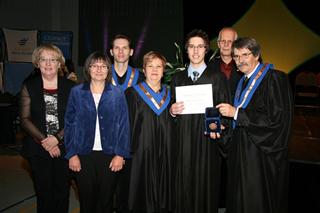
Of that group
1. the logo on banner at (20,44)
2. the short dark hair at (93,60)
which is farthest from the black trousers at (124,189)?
the logo on banner at (20,44)

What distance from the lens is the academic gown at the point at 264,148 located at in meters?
2.82

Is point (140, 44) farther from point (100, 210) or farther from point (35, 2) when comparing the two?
point (100, 210)

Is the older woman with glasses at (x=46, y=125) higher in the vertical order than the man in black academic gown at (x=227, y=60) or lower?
lower

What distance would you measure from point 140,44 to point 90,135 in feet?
20.9

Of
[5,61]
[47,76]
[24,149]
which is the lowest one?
[24,149]

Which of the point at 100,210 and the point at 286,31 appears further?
the point at 286,31

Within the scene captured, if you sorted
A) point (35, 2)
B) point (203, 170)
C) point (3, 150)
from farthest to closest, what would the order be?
1. point (35, 2)
2. point (3, 150)
3. point (203, 170)

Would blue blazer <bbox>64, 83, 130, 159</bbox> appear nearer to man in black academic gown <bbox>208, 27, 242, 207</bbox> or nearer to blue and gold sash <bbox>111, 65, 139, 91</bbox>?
blue and gold sash <bbox>111, 65, 139, 91</bbox>

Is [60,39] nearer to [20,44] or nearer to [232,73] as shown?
[20,44]

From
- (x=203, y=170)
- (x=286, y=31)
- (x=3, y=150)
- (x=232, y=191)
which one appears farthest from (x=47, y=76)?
(x=286, y=31)

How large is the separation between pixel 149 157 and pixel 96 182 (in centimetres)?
57

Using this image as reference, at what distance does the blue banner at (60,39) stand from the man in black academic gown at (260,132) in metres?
7.36

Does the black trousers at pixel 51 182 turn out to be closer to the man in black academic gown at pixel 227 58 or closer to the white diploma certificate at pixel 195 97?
the white diploma certificate at pixel 195 97

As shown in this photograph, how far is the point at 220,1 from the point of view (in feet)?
29.4
